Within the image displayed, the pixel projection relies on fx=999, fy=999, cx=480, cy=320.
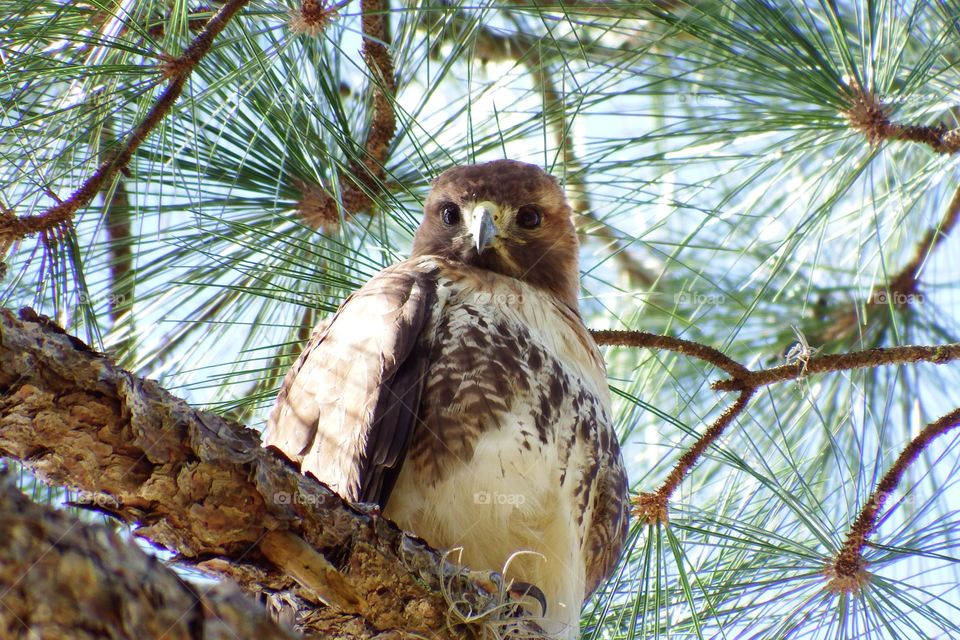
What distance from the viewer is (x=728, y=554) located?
3.75 m

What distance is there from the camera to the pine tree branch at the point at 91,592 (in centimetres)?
101

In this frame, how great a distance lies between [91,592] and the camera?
104 centimetres

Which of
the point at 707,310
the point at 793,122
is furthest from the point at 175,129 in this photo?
the point at 707,310

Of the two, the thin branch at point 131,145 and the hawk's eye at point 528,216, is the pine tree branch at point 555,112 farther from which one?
the thin branch at point 131,145

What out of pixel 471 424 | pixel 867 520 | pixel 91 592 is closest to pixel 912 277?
pixel 867 520

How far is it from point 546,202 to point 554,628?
171 cm

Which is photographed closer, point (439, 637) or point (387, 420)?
point (439, 637)

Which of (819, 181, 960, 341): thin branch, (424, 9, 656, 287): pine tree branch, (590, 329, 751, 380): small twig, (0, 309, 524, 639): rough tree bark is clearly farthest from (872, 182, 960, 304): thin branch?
(0, 309, 524, 639): rough tree bark

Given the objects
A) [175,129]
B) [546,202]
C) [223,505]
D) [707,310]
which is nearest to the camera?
[223,505]

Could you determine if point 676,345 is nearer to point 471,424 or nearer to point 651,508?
point 651,508

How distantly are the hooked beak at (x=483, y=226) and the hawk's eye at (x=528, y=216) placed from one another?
155mm

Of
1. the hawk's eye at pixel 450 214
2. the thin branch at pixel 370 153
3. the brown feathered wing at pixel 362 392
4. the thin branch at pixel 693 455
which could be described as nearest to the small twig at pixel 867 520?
the thin branch at pixel 693 455

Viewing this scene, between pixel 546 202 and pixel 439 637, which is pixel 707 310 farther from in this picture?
pixel 439 637

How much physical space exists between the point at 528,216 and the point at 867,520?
1666mm
